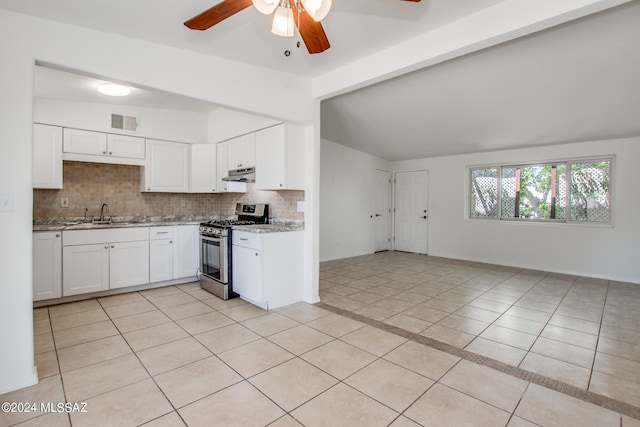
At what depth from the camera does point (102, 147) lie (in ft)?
13.3

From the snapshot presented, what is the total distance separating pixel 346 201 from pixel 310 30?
474 cm

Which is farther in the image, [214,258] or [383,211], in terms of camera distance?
[383,211]

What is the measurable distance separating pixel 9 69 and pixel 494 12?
3.26m

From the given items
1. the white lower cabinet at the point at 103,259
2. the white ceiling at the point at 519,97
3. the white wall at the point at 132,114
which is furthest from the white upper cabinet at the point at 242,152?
the white lower cabinet at the point at 103,259

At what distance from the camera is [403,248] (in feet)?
24.4

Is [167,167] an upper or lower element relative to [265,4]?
lower

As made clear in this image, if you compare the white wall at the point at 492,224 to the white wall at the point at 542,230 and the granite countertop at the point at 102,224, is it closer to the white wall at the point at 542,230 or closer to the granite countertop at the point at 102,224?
the white wall at the point at 542,230

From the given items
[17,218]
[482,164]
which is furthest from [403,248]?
[17,218]

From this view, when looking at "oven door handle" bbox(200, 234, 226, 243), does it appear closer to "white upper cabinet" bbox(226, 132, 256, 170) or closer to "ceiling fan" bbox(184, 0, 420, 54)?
"white upper cabinet" bbox(226, 132, 256, 170)

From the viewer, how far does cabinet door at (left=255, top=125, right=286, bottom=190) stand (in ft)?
11.8

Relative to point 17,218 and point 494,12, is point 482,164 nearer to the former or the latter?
point 494,12

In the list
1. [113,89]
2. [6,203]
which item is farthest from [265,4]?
[113,89]

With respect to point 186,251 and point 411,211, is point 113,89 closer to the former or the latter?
point 186,251

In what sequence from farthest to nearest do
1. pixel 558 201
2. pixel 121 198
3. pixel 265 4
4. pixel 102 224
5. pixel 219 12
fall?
pixel 558 201
pixel 121 198
pixel 102 224
pixel 219 12
pixel 265 4
